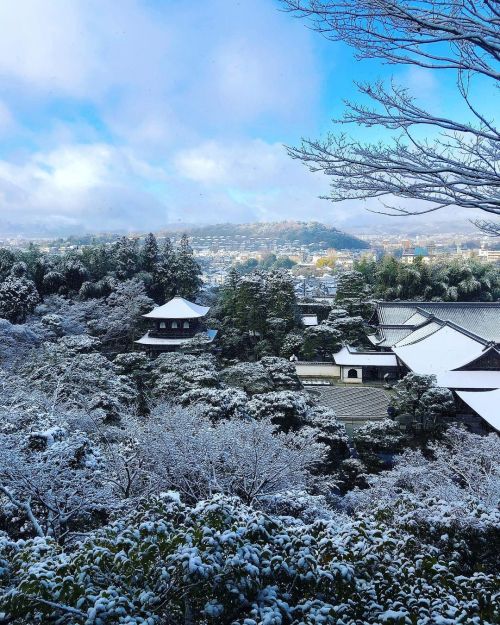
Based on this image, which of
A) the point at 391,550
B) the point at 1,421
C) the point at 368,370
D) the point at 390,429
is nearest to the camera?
the point at 391,550

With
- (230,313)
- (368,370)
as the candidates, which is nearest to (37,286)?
(230,313)

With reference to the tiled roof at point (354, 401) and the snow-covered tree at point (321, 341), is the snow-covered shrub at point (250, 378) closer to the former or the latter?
the tiled roof at point (354, 401)

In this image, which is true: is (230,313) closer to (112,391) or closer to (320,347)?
(320,347)

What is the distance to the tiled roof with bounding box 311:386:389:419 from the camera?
14914mm

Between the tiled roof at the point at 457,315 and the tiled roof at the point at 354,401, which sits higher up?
the tiled roof at the point at 457,315

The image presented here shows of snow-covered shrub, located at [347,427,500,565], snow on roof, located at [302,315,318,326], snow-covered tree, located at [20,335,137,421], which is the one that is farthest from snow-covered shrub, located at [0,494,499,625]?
snow on roof, located at [302,315,318,326]

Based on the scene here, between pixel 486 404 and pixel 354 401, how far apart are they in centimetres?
577

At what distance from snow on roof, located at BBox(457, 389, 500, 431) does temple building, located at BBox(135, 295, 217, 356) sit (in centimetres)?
1155

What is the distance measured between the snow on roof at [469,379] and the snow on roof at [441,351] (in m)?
0.40

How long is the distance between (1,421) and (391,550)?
6814 millimetres

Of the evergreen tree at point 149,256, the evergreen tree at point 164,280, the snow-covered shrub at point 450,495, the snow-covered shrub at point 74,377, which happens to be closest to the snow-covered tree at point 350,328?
the evergreen tree at point 164,280

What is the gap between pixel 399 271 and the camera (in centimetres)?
3072

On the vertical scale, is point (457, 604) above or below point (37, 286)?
below

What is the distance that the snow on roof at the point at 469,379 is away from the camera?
13.0m
